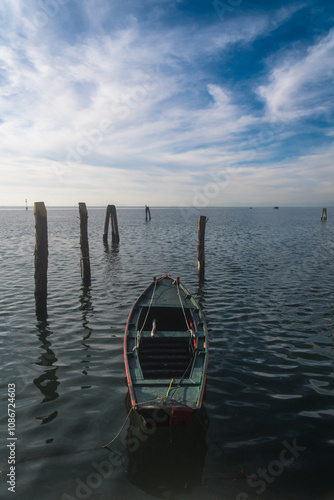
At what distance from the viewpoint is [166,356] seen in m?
7.55

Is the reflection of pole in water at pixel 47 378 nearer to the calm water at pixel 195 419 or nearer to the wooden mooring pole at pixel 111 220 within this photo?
the calm water at pixel 195 419

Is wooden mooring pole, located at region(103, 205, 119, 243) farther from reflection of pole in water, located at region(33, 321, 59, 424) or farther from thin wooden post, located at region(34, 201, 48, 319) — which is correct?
reflection of pole in water, located at region(33, 321, 59, 424)

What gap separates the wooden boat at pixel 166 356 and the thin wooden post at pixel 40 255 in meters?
3.82

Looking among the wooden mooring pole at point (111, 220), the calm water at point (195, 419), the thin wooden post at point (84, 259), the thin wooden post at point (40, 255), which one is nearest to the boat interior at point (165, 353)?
the calm water at point (195, 419)

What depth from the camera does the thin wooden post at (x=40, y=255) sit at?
427 inches

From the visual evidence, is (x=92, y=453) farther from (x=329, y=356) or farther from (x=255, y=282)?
(x=255, y=282)

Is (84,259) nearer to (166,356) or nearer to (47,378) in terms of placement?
(47,378)

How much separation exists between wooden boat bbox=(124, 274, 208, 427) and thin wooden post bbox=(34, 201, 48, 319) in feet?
12.5

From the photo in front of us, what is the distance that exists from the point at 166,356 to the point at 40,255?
6.05 m

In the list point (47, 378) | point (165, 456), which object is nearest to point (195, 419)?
point (165, 456)

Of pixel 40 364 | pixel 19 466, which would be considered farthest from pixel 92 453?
pixel 40 364

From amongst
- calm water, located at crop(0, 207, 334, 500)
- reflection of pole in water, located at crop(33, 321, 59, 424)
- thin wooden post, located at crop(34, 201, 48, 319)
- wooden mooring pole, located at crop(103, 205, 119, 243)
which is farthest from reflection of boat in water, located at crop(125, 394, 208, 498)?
wooden mooring pole, located at crop(103, 205, 119, 243)

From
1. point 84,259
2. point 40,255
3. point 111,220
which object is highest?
point 111,220

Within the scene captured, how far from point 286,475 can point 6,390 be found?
6015 millimetres
